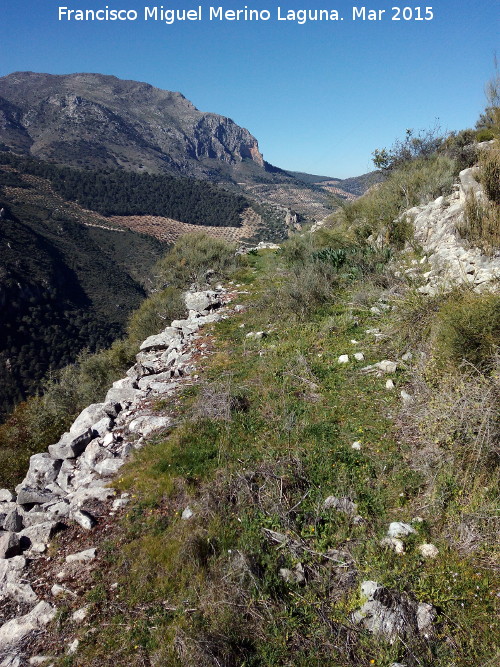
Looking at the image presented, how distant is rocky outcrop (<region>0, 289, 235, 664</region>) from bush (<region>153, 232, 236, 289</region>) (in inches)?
349

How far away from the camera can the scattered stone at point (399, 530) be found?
9.40ft

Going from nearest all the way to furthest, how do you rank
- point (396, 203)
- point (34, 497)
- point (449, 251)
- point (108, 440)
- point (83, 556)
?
point (83, 556) → point (34, 497) → point (108, 440) → point (449, 251) → point (396, 203)

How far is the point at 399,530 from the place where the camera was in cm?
288

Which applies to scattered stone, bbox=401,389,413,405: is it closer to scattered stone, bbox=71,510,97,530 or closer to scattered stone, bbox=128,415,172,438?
scattered stone, bbox=128,415,172,438

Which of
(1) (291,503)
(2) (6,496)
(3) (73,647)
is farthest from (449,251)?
(2) (6,496)

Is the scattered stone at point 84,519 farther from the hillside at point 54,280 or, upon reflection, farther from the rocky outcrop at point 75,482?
the hillside at point 54,280

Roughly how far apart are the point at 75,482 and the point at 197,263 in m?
14.0

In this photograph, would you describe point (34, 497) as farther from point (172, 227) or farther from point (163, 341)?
point (172, 227)

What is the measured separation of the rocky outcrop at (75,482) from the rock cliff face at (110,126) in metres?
95.8

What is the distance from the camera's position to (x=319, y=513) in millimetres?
3150

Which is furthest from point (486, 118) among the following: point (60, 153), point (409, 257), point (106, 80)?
point (106, 80)

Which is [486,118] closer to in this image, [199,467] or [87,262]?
[199,467]

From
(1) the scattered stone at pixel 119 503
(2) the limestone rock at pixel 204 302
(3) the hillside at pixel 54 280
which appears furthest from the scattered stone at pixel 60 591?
(3) the hillside at pixel 54 280

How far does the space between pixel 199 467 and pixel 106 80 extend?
197m
